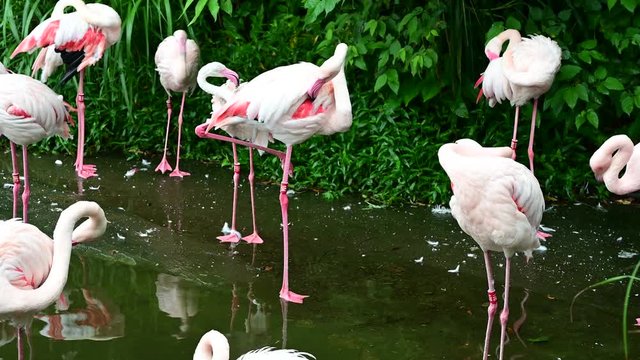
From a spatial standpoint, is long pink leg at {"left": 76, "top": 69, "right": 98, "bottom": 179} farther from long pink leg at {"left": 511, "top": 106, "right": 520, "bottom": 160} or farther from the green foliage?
long pink leg at {"left": 511, "top": 106, "right": 520, "bottom": 160}

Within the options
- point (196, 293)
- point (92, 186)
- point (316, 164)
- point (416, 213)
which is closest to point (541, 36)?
point (416, 213)

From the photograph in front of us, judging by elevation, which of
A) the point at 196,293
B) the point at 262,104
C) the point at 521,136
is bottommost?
the point at 196,293

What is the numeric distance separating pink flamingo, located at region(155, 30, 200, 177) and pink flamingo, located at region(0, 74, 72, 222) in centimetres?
135

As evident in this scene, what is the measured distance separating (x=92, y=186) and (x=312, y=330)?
2936 mm

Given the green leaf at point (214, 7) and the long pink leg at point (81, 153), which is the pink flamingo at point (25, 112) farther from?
the green leaf at point (214, 7)

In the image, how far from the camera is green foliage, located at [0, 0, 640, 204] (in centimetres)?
654

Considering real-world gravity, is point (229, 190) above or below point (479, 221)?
below

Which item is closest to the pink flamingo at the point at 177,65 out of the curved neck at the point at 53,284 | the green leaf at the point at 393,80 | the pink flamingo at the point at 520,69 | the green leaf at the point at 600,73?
the green leaf at the point at 393,80

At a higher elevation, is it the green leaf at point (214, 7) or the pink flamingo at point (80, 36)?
the green leaf at point (214, 7)

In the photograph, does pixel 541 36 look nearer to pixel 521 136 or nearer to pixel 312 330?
pixel 521 136

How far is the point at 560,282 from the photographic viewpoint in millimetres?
5199

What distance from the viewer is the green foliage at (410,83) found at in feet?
21.5

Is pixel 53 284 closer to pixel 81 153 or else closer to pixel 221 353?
pixel 221 353

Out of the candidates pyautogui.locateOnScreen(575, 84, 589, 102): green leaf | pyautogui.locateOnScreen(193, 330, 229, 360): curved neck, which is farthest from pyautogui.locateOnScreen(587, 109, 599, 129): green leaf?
pyautogui.locateOnScreen(193, 330, 229, 360): curved neck
